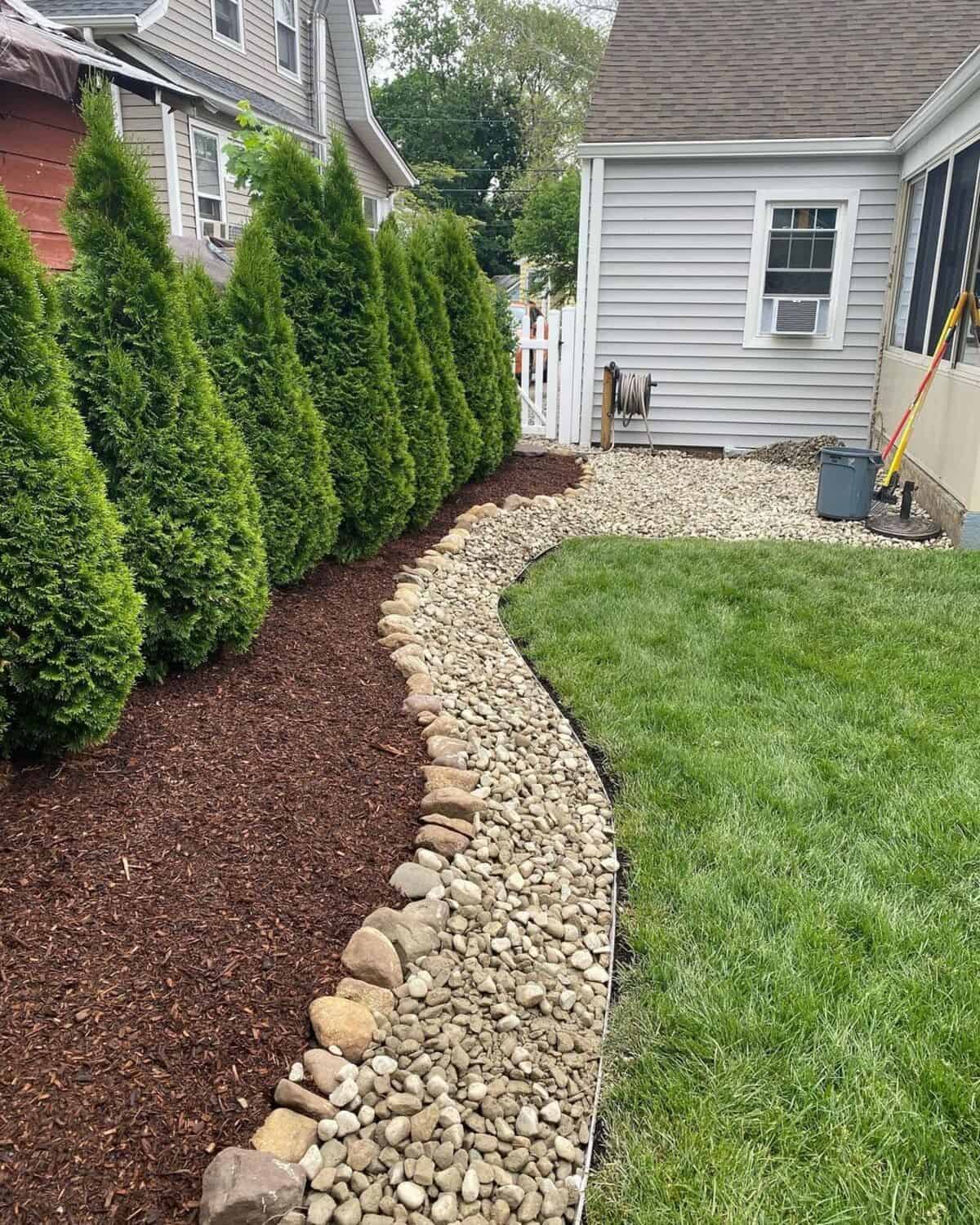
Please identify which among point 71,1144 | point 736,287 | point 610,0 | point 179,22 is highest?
point 610,0

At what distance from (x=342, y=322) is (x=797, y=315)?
21.3 feet

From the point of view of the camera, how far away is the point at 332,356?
4523 mm

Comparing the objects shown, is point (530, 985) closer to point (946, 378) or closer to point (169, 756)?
point (169, 756)

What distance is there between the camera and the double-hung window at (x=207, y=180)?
11.1 m

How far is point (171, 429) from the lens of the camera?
3.00m

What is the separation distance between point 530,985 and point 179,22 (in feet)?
40.1

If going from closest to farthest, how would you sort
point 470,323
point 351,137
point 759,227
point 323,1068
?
point 323,1068, point 470,323, point 759,227, point 351,137

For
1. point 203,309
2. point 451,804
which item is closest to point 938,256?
point 203,309

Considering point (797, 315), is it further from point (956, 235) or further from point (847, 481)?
point (847, 481)

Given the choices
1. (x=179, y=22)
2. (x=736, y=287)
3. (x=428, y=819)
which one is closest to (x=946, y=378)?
(x=736, y=287)

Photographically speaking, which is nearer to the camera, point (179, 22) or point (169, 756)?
point (169, 756)

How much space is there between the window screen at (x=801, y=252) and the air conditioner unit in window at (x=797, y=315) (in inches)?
3.2

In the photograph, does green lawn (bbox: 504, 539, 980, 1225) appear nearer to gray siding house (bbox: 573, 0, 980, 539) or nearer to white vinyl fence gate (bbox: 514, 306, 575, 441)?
gray siding house (bbox: 573, 0, 980, 539)

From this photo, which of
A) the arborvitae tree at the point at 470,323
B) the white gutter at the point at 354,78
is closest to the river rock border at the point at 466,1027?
the arborvitae tree at the point at 470,323
